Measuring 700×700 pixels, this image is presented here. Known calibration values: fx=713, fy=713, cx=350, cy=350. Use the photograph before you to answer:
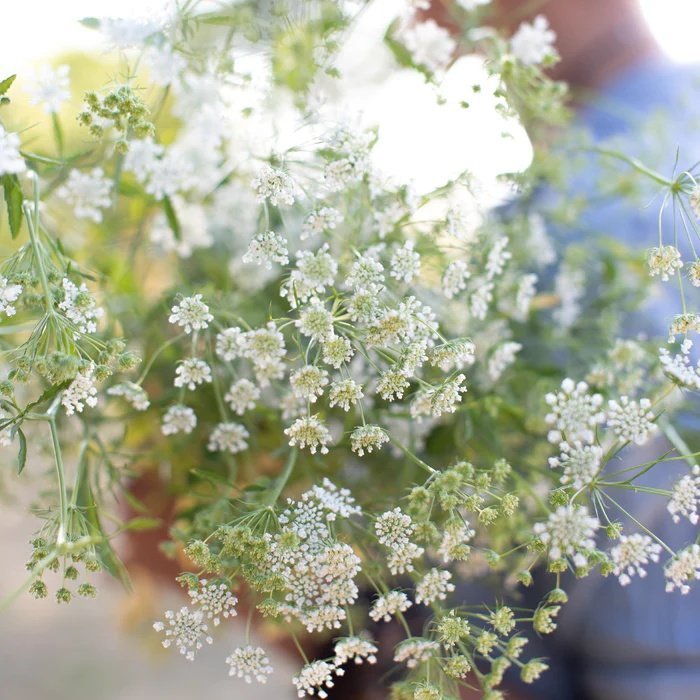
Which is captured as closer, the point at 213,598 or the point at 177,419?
the point at 213,598

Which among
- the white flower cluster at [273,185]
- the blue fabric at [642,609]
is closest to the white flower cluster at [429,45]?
the white flower cluster at [273,185]

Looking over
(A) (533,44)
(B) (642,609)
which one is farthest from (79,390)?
(B) (642,609)

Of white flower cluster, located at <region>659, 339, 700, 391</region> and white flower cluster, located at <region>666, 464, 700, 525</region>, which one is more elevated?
white flower cluster, located at <region>659, 339, 700, 391</region>

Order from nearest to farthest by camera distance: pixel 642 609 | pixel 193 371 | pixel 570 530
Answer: pixel 570 530 → pixel 193 371 → pixel 642 609

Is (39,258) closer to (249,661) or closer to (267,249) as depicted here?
(267,249)

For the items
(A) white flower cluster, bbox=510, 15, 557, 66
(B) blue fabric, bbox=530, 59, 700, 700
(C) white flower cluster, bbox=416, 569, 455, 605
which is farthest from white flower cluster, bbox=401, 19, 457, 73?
(C) white flower cluster, bbox=416, 569, 455, 605

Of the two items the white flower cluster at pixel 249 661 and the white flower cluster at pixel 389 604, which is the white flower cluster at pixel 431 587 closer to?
the white flower cluster at pixel 389 604

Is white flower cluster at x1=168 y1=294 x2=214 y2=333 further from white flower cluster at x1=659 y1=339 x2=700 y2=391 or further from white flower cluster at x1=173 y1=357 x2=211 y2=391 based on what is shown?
white flower cluster at x1=659 y1=339 x2=700 y2=391
